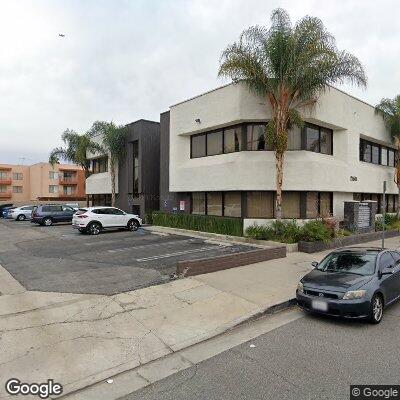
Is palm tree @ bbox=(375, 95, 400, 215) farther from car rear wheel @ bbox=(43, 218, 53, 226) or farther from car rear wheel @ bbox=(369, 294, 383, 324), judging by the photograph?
car rear wheel @ bbox=(43, 218, 53, 226)

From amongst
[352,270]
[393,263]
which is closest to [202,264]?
[352,270]

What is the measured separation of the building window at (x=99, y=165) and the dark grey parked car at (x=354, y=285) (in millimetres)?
25363

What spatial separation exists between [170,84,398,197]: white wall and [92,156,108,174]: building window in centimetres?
1156

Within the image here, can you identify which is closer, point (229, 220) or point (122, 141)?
point (229, 220)

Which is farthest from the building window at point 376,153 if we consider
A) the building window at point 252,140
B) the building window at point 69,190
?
the building window at point 69,190

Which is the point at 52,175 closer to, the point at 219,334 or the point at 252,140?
the point at 252,140

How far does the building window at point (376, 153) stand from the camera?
22.2m

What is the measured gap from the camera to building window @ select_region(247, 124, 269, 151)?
55.4 feet

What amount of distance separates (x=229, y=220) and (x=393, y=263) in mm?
9700

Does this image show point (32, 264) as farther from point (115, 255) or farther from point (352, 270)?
point (352, 270)

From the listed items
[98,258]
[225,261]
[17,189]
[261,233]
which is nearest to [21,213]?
[98,258]

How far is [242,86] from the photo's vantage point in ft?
53.8

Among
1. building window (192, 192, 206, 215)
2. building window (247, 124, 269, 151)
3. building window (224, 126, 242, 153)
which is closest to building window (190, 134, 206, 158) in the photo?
building window (224, 126, 242, 153)

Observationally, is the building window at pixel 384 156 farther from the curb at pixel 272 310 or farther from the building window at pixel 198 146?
the curb at pixel 272 310
